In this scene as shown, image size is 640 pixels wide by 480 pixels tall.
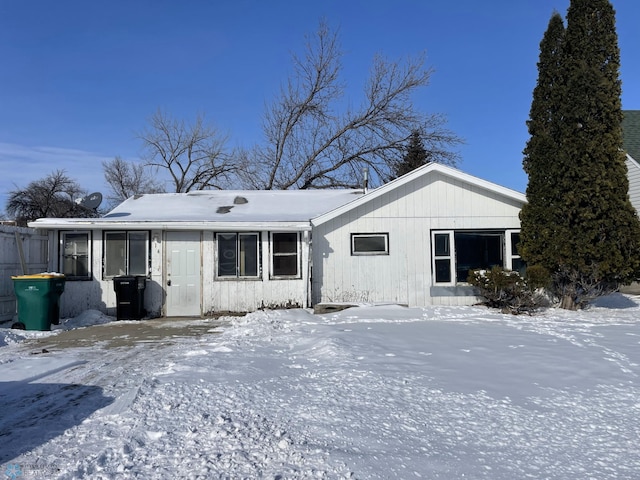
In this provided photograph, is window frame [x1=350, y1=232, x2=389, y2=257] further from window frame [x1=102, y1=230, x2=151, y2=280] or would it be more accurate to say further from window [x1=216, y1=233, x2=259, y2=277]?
window frame [x1=102, y1=230, x2=151, y2=280]

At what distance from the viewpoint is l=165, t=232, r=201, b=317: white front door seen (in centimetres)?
1159

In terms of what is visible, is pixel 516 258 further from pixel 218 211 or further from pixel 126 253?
pixel 126 253

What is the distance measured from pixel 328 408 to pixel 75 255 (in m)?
9.57

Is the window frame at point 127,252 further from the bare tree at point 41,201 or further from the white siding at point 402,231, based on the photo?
the bare tree at point 41,201

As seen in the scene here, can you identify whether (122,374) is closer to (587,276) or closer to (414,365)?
(414,365)

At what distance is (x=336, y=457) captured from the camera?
3.34 meters

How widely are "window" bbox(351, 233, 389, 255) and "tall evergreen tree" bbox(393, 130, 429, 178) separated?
14.4 metres

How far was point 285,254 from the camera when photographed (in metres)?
12.0

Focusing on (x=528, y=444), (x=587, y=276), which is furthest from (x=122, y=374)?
(x=587, y=276)

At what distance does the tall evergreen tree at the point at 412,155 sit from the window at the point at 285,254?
604 inches

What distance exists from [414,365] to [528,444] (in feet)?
8.05

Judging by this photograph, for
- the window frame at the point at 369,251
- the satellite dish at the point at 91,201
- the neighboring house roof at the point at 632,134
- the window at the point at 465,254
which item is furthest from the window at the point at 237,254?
the neighboring house roof at the point at 632,134

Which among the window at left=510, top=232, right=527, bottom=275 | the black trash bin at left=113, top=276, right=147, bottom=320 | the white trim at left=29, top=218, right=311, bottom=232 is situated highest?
the white trim at left=29, top=218, right=311, bottom=232

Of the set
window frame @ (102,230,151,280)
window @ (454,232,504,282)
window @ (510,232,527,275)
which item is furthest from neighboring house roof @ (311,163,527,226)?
window frame @ (102,230,151,280)
